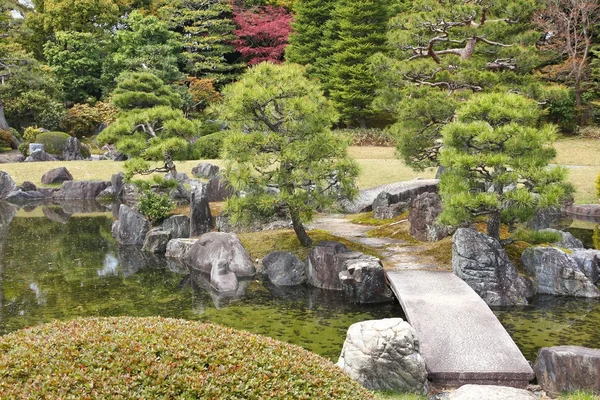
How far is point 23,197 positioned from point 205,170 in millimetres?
6823

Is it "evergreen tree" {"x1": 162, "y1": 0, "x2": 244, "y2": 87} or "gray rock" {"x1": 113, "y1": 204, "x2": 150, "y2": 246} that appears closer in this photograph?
"gray rock" {"x1": 113, "y1": 204, "x2": 150, "y2": 246}

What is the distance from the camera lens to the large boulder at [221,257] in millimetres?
10023

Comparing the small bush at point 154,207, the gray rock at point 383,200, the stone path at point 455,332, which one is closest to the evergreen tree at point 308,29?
the gray rock at point 383,200

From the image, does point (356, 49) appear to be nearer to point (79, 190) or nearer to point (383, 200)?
point (79, 190)

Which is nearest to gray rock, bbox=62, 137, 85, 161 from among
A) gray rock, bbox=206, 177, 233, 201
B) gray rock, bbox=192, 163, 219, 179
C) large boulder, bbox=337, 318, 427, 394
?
gray rock, bbox=192, 163, 219, 179

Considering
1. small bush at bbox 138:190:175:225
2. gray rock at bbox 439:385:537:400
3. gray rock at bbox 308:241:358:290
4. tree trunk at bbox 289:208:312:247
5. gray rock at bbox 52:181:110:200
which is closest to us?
gray rock at bbox 439:385:537:400

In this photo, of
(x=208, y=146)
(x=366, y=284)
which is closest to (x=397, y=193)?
(x=366, y=284)

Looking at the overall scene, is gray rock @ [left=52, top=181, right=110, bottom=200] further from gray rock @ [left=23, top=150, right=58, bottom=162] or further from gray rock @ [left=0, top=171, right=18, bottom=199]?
gray rock @ [left=23, top=150, right=58, bottom=162]

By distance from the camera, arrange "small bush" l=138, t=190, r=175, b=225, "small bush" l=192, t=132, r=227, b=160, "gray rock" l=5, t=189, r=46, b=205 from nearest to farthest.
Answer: "small bush" l=138, t=190, r=175, b=225, "gray rock" l=5, t=189, r=46, b=205, "small bush" l=192, t=132, r=227, b=160

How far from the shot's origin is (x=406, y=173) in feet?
67.1

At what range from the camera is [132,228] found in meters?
13.5

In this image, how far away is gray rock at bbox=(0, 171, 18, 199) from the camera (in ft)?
69.8

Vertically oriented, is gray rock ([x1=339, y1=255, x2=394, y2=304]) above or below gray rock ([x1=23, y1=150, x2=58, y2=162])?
below

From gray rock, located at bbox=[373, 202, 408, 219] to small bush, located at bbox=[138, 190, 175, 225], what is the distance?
5.13 metres
